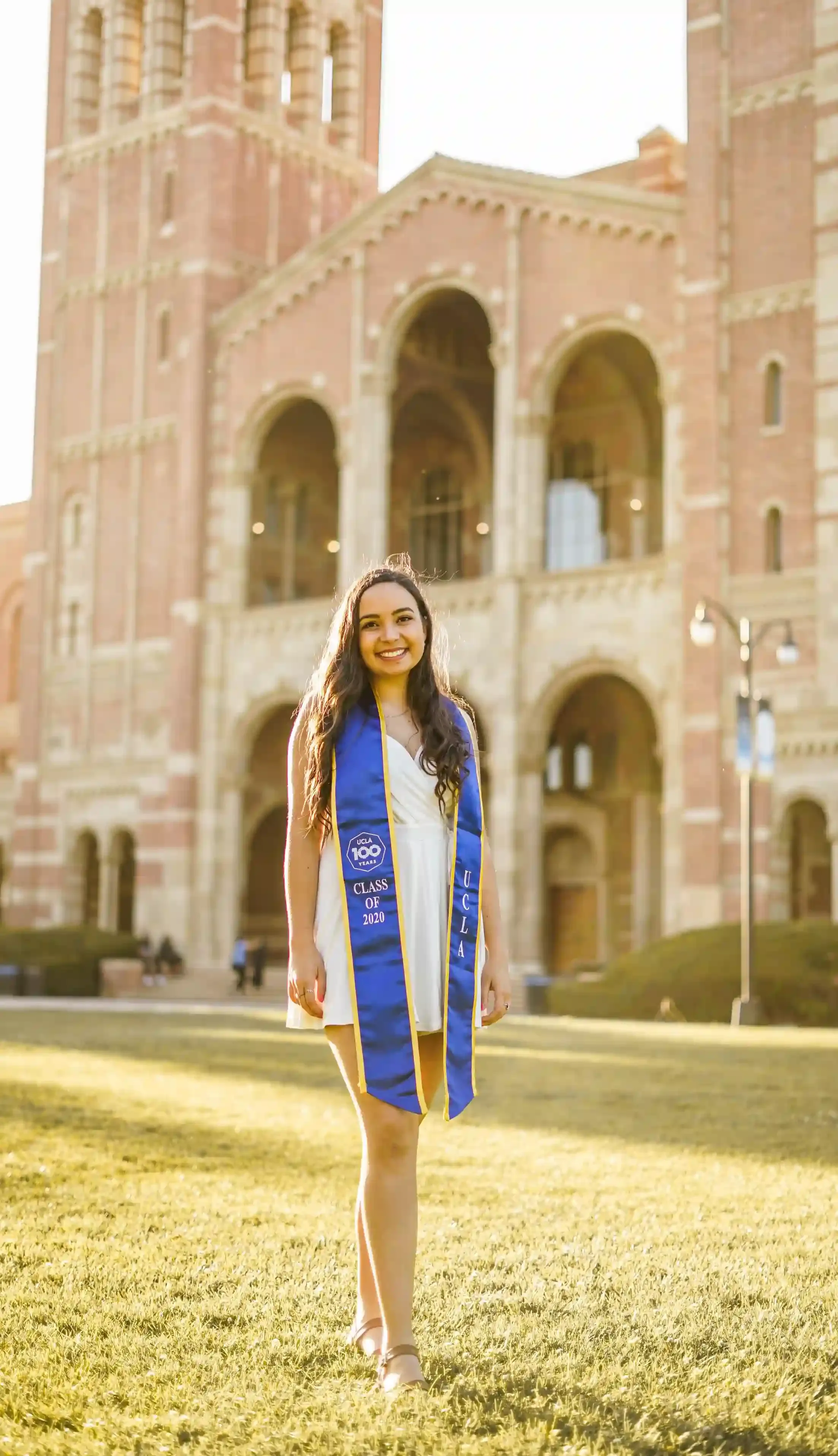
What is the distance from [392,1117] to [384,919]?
1.79 feet

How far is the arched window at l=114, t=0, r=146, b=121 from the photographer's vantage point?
46.5m

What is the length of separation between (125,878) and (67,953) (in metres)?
7.02

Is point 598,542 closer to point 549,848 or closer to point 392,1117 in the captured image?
point 549,848

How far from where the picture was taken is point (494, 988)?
5.13 meters

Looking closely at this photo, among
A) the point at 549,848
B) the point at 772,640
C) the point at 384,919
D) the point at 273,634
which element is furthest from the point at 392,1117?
the point at 549,848

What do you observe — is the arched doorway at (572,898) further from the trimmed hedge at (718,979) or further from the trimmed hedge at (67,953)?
the trimmed hedge at (718,979)

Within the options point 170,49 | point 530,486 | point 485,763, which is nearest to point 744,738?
point 530,486

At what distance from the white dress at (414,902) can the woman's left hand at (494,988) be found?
0.07 metres

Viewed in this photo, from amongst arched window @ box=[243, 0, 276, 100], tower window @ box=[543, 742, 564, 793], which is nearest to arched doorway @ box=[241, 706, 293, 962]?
tower window @ box=[543, 742, 564, 793]

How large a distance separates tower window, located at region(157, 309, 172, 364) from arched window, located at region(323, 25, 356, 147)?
781 centimetres

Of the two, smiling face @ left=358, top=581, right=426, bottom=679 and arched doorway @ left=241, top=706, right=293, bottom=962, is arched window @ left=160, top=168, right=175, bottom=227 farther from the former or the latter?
smiling face @ left=358, top=581, right=426, bottom=679

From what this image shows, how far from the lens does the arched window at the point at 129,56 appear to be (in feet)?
152

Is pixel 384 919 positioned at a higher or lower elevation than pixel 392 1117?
higher

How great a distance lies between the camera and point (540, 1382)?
15.0 feet
